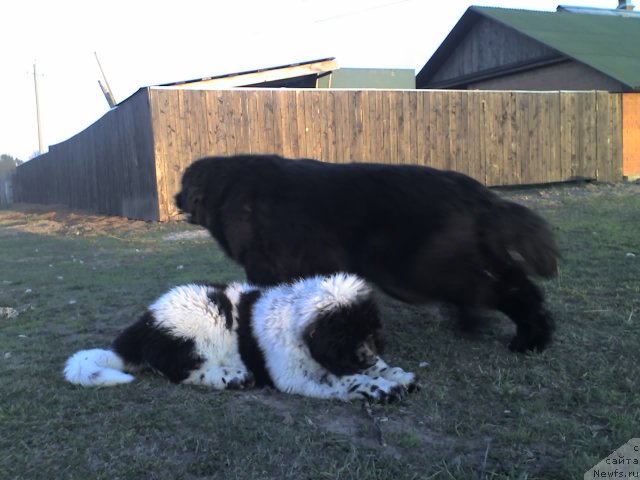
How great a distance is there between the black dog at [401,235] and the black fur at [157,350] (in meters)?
0.88

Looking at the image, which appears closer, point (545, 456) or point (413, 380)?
point (545, 456)

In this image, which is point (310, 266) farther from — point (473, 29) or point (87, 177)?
point (473, 29)

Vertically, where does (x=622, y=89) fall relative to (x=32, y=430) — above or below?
above

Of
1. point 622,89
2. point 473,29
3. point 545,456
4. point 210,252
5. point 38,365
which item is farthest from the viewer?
point 473,29

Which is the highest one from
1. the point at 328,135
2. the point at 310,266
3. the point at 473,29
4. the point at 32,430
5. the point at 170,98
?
the point at 473,29

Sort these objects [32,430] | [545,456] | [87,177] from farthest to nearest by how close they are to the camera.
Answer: [87,177] → [32,430] → [545,456]

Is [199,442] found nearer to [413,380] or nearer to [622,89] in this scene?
[413,380]

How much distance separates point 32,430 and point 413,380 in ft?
6.84

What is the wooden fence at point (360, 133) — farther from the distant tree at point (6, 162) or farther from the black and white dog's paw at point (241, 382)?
the distant tree at point (6, 162)

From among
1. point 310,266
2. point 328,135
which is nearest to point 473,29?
point 328,135

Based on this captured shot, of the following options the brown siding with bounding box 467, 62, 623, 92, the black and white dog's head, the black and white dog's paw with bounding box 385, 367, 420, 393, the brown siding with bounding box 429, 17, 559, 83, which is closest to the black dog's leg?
the black and white dog's paw with bounding box 385, 367, 420, 393

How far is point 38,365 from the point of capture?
3.84 m

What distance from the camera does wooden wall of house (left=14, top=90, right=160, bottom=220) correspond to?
1340cm

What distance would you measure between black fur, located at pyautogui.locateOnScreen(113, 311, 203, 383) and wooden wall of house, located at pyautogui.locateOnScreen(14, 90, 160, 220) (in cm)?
994
